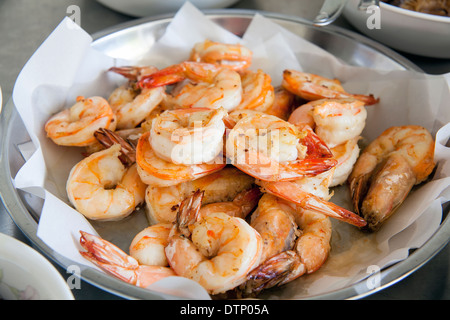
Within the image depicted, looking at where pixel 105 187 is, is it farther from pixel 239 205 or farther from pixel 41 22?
pixel 41 22

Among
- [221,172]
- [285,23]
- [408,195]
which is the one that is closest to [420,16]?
[285,23]

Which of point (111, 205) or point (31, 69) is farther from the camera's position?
point (31, 69)

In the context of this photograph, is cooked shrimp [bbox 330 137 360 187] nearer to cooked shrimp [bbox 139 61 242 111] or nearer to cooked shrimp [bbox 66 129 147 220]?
cooked shrimp [bbox 139 61 242 111]

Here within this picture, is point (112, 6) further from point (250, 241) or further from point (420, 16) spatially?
point (250, 241)

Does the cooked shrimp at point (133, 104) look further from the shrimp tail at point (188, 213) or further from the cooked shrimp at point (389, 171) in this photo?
the cooked shrimp at point (389, 171)

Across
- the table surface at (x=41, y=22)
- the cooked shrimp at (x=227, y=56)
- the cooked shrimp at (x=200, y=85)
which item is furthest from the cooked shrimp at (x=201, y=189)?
the table surface at (x=41, y=22)

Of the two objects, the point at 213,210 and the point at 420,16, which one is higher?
the point at 420,16

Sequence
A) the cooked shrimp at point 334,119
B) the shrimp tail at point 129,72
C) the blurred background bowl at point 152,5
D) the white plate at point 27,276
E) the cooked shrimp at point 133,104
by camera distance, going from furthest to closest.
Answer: the blurred background bowl at point 152,5
the shrimp tail at point 129,72
the cooked shrimp at point 133,104
the cooked shrimp at point 334,119
the white plate at point 27,276
